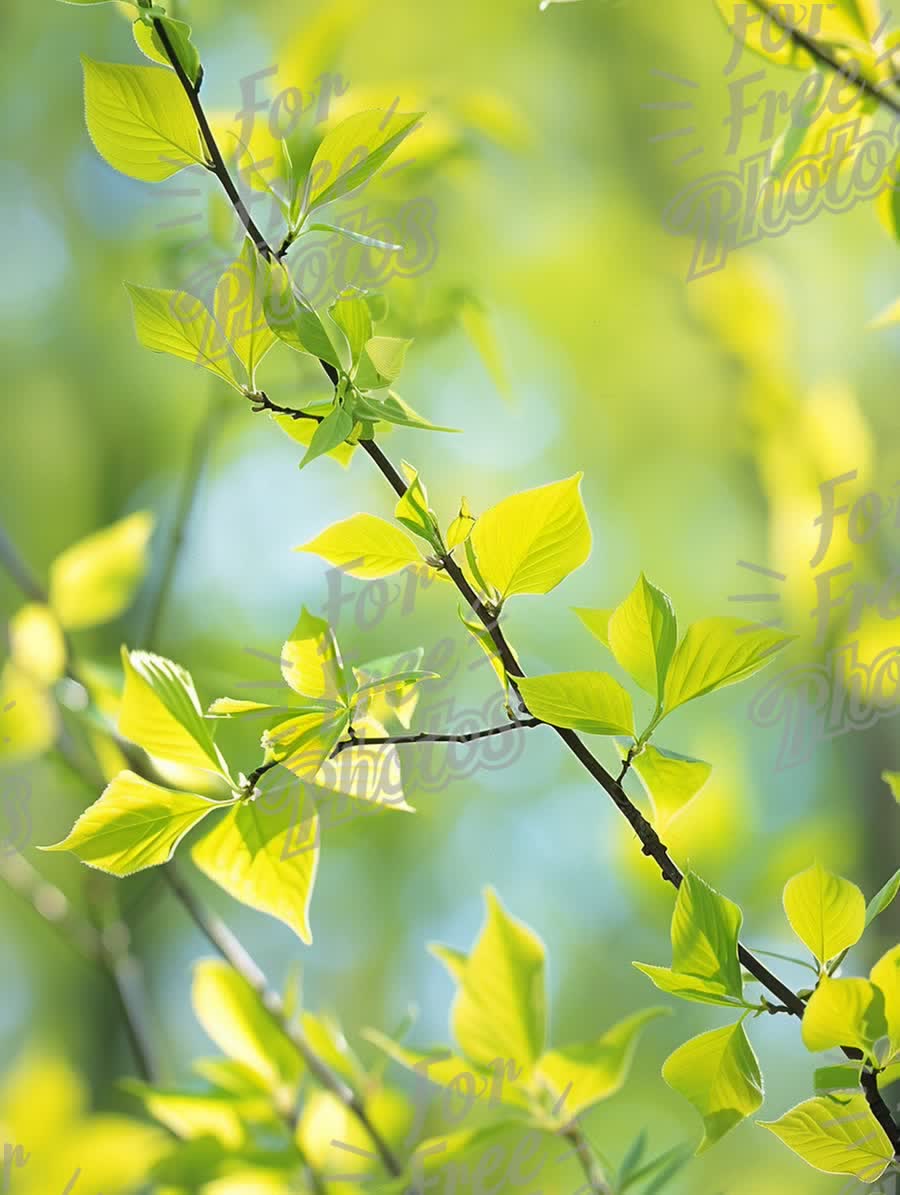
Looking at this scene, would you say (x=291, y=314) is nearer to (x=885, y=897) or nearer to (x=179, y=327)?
(x=179, y=327)

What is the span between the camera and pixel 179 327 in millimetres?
220

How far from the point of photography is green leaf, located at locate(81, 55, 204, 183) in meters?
0.21

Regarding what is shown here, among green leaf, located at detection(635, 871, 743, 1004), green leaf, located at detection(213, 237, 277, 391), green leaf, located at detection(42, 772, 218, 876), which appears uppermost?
green leaf, located at detection(213, 237, 277, 391)

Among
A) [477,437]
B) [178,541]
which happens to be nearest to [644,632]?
[178,541]

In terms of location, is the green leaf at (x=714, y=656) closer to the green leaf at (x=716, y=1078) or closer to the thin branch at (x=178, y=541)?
the green leaf at (x=716, y=1078)

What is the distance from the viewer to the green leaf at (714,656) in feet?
0.71

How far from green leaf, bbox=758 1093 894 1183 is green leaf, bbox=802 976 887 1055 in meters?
0.02

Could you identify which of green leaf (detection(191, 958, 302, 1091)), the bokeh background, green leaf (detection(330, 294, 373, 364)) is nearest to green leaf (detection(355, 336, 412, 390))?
green leaf (detection(330, 294, 373, 364))

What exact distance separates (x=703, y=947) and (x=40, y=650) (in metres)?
0.36

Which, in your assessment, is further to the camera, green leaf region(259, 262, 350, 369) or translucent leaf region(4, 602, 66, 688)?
translucent leaf region(4, 602, 66, 688)

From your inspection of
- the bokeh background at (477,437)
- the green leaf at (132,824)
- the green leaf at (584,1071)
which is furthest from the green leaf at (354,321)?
the bokeh background at (477,437)

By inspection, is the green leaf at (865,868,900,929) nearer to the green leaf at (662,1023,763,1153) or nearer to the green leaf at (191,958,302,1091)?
the green leaf at (662,1023,763,1153)

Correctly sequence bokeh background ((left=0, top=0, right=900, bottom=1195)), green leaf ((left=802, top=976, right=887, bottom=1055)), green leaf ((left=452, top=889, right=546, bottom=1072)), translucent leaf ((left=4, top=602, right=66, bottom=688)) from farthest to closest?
bokeh background ((left=0, top=0, right=900, bottom=1195)) < translucent leaf ((left=4, top=602, right=66, bottom=688)) < green leaf ((left=452, top=889, right=546, bottom=1072)) < green leaf ((left=802, top=976, right=887, bottom=1055))

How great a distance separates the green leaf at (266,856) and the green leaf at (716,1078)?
89 millimetres
